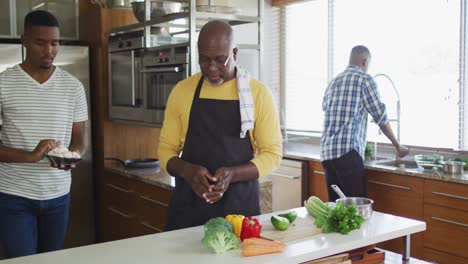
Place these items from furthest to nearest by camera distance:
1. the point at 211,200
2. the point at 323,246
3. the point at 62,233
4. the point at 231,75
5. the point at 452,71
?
1. the point at 452,71
2. the point at 62,233
3. the point at 231,75
4. the point at 211,200
5. the point at 323,246

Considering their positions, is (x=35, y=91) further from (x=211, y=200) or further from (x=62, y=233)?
(x=211, y=200)

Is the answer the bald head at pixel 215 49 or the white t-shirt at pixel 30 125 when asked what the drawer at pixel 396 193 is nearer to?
the bald head at pixel 215 49

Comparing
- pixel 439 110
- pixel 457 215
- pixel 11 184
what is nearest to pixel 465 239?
pixel 457 215

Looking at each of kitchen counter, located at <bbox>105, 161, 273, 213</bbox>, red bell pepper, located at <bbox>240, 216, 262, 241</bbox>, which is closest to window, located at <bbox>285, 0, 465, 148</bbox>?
kitchen counter, located at <bbox>105, 161, 273, 213</bbox>

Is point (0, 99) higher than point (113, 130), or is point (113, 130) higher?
point (0, 99)

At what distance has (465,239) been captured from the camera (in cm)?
357

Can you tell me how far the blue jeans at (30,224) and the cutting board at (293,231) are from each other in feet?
3.22

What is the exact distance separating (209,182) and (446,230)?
2.14 metres

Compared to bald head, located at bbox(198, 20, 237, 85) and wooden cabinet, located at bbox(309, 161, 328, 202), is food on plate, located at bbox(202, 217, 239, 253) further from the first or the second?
wooden cabinet, located at bbox(309, 161, 328, 202)

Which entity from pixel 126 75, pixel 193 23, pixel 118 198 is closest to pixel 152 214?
pixel 118 198

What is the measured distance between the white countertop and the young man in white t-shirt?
2.19 feet

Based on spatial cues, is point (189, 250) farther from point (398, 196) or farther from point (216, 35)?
point (398, 196)

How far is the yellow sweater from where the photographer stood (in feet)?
7.82

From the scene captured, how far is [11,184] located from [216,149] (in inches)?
36.3
